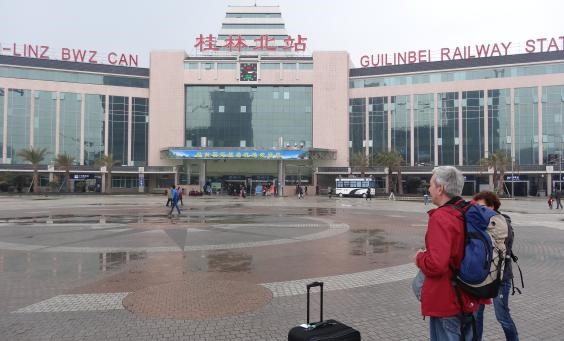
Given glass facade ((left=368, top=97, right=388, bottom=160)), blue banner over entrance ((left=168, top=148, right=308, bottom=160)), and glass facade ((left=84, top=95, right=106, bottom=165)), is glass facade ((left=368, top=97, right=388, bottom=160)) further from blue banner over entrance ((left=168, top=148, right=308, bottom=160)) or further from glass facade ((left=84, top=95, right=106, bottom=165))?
glass facade ((left=84, top=95, right=106, bottom=165))

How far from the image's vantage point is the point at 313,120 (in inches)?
2795

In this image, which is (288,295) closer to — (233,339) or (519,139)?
(233,339)

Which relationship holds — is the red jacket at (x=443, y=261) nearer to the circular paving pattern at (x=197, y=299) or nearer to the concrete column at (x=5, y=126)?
the circular paving pattern at (x=197, y=299)

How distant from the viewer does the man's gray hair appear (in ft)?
10.7

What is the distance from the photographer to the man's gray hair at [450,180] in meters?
3.28

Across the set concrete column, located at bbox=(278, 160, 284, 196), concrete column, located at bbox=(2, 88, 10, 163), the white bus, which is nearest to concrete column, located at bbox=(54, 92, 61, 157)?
concrete column, located at bbox=(2, 88, 10, 163)

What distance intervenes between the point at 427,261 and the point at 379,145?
69.9 m

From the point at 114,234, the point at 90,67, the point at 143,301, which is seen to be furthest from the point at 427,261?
the point at 90,67

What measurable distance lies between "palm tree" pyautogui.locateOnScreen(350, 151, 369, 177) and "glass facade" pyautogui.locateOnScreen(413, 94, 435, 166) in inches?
377

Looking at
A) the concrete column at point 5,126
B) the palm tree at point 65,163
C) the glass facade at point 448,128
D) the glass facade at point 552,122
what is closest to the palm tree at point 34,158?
Result: the palm tree at point 65,163

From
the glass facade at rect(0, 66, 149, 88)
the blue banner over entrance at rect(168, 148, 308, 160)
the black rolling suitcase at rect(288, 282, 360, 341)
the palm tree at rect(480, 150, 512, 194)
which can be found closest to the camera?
the black rolling suitcase at rect(288, 282, 360, 341)

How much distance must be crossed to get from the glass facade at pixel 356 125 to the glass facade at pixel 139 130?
35.2 meters

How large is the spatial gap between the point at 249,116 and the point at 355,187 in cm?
2443

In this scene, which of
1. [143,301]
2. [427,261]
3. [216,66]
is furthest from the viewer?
[216,66]
